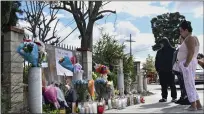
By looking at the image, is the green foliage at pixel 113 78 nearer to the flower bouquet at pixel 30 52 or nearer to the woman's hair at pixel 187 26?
the woman's hair at pixel 187 26

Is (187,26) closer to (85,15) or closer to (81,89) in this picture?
(81,89)

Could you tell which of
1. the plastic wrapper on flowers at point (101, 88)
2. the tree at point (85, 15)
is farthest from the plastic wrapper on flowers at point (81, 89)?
the tree at point (85, 15)

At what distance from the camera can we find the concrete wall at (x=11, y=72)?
5297 millimetres

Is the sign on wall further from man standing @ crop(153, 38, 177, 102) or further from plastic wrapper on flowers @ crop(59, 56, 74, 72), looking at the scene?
man standing @ crop(153, 38, 177, 102)

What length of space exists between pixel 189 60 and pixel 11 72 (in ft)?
9.38

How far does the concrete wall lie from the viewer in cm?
530

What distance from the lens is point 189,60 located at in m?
5.61

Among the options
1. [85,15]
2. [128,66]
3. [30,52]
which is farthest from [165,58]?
[85,15]

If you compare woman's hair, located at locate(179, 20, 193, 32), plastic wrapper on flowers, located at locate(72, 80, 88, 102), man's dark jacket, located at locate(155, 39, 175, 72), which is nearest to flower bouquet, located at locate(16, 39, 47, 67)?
plastic wrapper on flowers, located at locate(72, 80, 88, 102)

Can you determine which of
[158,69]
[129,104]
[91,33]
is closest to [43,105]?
[129,104]

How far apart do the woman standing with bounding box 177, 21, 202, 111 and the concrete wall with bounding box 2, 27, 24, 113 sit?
107 inches

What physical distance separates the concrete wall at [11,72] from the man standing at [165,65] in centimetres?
354

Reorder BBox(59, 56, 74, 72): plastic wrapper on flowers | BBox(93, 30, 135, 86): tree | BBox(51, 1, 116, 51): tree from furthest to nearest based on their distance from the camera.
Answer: BBox(51, 1, 116, 51): tree
BBox(93, 30, 135, 86): tree
BBox(59, 56, 74, 72): plastic wrapper on flowers

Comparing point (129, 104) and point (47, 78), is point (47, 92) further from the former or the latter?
point (129, 104)
